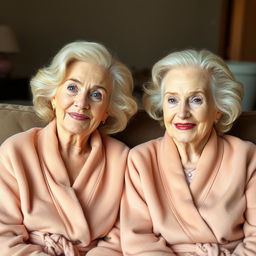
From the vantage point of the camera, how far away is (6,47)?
404cm

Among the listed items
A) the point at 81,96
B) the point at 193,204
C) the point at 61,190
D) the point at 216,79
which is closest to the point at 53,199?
the point at 61,190

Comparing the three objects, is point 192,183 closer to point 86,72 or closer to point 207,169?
point 207,169

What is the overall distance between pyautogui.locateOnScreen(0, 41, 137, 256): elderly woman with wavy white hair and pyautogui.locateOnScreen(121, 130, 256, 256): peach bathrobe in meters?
0.08

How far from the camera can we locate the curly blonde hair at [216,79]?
1.62 meters

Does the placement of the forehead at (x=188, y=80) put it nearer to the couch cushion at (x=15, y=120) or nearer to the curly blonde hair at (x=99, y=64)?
the curly blonde hair at (x=99, y=64)

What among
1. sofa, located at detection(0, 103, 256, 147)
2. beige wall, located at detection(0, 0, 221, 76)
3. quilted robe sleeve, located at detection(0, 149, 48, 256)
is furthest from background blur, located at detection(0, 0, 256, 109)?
quilted robe sleeve, located at detection(0, 149, 48, 256)

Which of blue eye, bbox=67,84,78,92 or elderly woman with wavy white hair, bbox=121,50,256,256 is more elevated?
blue eye, bbox=67,84,78,92

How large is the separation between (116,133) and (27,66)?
3.14 metres

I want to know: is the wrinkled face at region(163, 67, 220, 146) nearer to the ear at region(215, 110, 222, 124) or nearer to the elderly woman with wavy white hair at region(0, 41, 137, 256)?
the ear at region(215, 110, 222, 124)

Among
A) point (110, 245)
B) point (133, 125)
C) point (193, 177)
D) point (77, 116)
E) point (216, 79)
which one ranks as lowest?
point (110, 245)

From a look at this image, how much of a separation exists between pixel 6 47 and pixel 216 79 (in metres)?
2.84

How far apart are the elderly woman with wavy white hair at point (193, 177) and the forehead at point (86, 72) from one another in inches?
8.2

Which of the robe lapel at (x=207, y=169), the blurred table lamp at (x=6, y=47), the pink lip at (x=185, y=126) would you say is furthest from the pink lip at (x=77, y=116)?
the blurred table lamp at (x=6, y=47)

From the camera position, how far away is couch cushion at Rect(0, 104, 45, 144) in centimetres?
175
